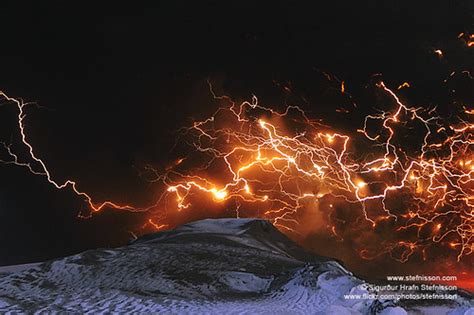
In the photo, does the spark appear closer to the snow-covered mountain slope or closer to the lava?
the lava

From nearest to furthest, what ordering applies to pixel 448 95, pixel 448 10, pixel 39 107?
pixel 39 107
pixel 448 10
pixel 448 95

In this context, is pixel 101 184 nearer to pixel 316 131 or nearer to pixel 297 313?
pixel 316 131

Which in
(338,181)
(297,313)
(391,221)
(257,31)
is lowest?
(297,313)

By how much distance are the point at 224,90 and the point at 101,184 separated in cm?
218

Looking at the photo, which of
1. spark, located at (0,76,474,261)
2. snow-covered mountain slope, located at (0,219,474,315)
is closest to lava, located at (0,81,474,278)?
spark, located at (0,76,474,261)

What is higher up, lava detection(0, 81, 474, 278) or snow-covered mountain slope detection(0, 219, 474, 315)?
lava detection(0, 81, 474, 278)

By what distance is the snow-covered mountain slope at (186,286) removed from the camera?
2.23m

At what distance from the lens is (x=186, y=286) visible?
8.48 feet

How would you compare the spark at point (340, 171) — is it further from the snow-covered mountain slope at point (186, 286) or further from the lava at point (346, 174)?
the snow-covered mountain slope at point (186, 286)

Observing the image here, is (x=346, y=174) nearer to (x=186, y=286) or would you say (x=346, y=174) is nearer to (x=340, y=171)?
(x=340, y=171)

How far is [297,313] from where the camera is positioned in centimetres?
230

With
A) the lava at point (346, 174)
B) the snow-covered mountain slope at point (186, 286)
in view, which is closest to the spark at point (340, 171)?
the lava at point (346, 174)

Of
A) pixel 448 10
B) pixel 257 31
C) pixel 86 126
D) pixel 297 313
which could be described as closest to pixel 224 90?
pixel 257 31

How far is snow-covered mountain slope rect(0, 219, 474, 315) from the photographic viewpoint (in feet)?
7.32
